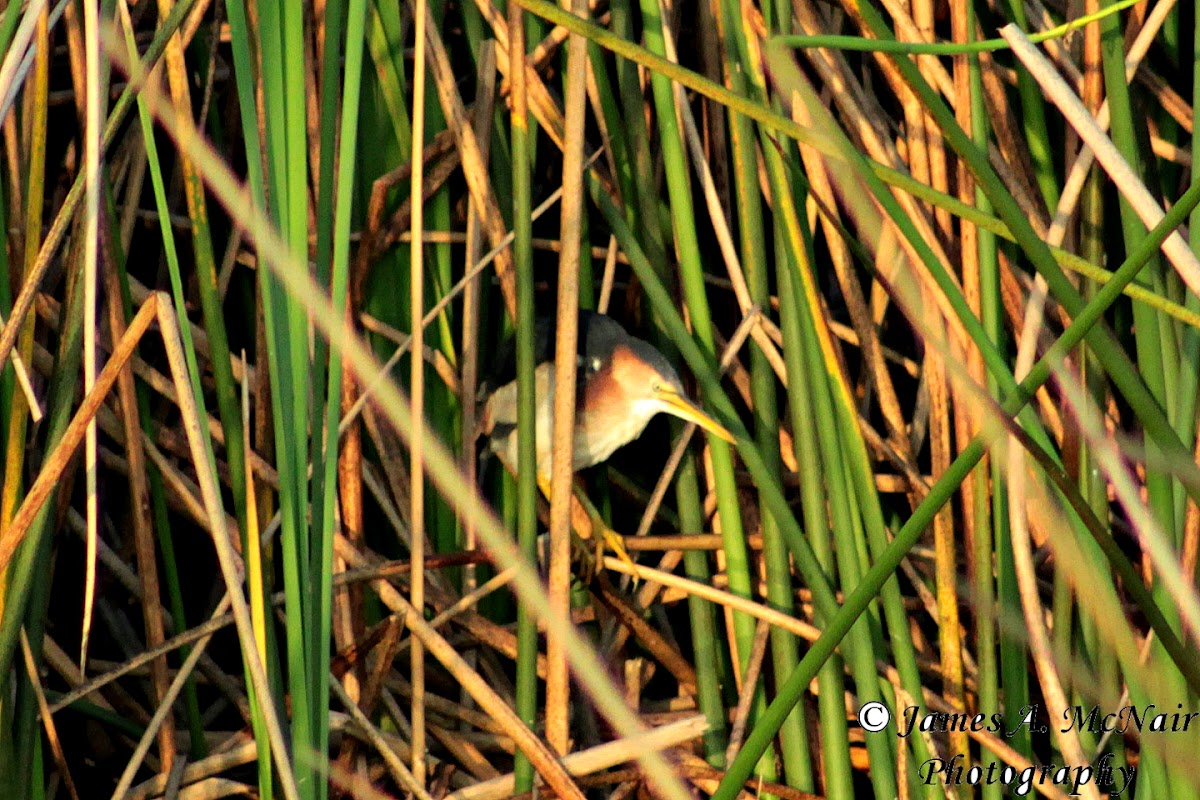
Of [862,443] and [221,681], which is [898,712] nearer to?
[862,443]

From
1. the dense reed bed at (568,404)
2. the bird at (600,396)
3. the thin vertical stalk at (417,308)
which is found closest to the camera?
the dense reed bed at (568,404)

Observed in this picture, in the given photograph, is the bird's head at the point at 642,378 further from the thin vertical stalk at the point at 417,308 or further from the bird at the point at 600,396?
the thin vertical stalk at the point at 417,308

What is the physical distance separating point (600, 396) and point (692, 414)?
0.22 m

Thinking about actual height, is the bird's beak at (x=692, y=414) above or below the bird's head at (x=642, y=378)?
below

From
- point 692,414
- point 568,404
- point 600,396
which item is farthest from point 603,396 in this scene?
point 568,404

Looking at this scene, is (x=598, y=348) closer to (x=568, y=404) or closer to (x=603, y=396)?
(x=603, y=396)

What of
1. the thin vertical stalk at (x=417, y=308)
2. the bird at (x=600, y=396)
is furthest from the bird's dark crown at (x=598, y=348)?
the thin vertical stalk at (x=417, y=308)

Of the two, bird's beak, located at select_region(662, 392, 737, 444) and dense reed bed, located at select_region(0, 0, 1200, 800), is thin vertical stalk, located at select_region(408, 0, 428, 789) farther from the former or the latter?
bird's beak, located at select_region(662, 392, 737, 444)

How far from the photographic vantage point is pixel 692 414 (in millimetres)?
1673

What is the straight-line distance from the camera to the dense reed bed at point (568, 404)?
3.55ft

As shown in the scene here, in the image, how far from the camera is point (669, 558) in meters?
1.77

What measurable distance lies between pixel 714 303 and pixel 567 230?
57 cm

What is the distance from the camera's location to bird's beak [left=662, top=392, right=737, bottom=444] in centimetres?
152

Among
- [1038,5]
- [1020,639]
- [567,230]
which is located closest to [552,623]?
[567,230]
